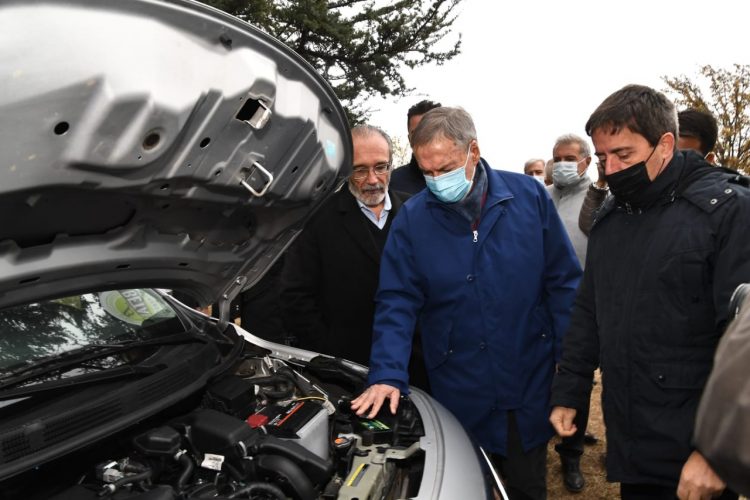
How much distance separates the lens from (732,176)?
1891mm

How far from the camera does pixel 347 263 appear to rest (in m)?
3.04

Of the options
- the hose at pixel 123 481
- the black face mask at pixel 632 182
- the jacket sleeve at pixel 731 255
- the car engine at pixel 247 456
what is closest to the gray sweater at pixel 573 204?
the black face mask at pixel 632 182

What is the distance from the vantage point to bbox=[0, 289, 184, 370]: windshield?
1684 mm

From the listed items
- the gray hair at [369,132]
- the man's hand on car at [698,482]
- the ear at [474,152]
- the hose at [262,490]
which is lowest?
the man's hand on car at [698,482]

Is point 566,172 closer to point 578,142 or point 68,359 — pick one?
point 578,142

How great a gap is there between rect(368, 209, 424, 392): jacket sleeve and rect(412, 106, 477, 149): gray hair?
38 cm

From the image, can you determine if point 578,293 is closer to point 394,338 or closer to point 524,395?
point 524,395

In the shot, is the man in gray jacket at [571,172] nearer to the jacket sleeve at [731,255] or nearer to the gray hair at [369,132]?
the gray hair at [369,132]

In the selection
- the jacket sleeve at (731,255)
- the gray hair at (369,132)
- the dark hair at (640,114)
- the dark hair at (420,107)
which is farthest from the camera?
the dark hair at (420,107)

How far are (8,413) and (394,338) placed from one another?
4.48 ft

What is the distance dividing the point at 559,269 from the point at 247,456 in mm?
1522

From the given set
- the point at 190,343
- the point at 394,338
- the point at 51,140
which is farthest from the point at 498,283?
the point at 51,140

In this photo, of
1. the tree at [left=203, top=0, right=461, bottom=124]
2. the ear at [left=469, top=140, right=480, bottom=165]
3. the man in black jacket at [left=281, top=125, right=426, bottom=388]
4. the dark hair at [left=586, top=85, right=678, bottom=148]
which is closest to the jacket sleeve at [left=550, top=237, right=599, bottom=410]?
the dark hair at [left=586, top=85, right=678, bottom=148]

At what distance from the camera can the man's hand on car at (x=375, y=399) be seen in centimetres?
207
